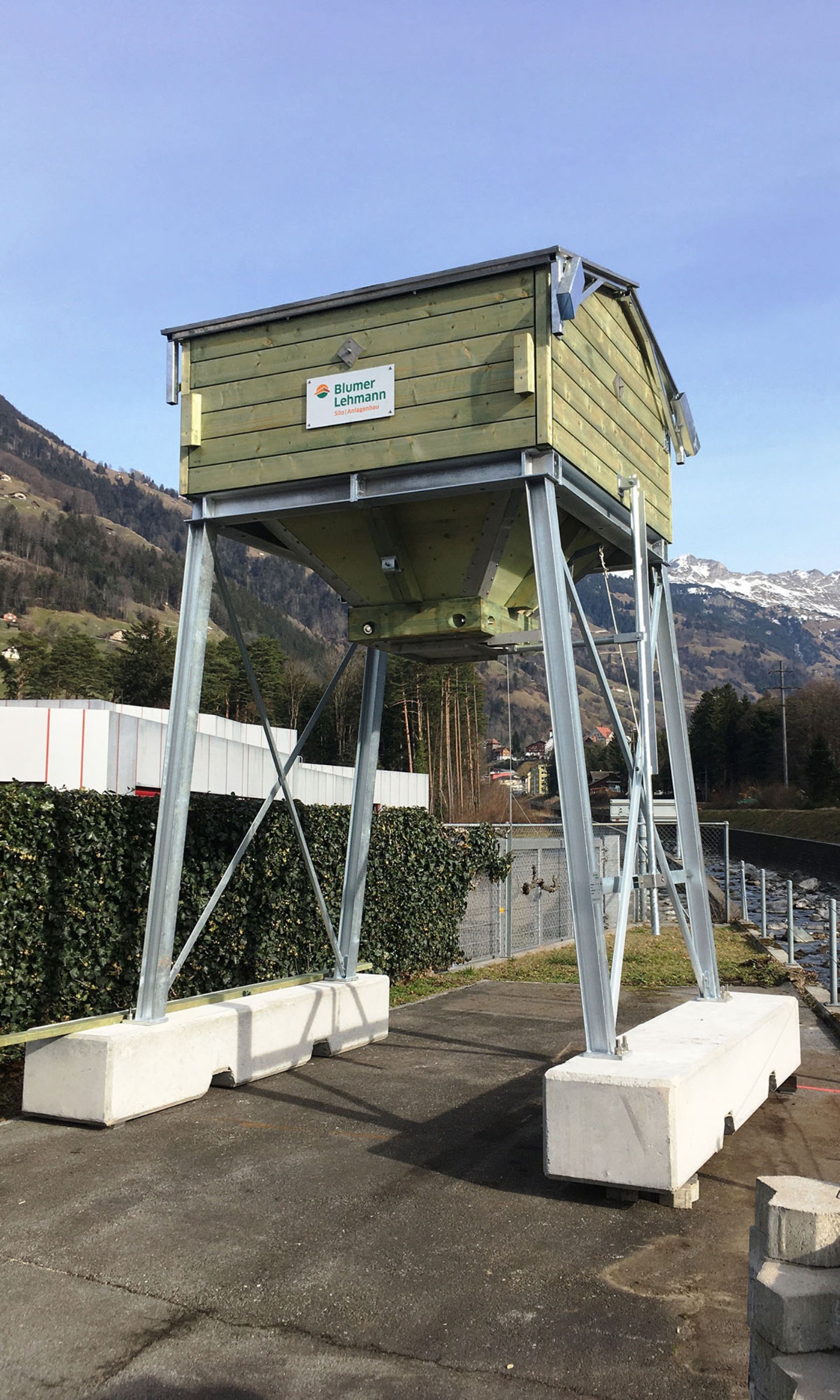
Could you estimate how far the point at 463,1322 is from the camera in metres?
4.71

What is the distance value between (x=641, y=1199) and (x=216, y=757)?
1312 inches

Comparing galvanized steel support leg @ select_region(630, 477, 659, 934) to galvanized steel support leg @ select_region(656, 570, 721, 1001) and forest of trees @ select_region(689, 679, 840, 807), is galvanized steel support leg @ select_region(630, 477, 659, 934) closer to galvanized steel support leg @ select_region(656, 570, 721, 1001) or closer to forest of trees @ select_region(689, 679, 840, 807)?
galvanized steel support leg @ select_region(656, 570, 721, 1001)

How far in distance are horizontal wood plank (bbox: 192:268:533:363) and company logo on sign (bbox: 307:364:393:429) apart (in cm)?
34

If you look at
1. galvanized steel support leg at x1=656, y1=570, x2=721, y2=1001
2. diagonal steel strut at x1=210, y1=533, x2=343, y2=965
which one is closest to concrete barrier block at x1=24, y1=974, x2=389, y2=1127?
diagonal steel strut at x1=210, y1=533, x2=343, y2=965

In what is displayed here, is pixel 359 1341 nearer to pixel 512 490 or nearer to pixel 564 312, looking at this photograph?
pixel 512 490

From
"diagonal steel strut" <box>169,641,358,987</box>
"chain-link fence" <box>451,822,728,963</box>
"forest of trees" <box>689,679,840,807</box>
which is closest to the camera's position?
"diagonal steel strut" <box>169,641,358,987</box>

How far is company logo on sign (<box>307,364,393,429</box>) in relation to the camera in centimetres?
835

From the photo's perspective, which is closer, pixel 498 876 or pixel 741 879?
pixel 498 876

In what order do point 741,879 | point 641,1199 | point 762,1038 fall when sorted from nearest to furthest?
point 641,1199 → point 762,1038 → point 741,879

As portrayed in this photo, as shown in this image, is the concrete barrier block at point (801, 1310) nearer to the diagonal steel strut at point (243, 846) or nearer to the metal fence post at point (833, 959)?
the diagonal steel strut at point (243, 846)

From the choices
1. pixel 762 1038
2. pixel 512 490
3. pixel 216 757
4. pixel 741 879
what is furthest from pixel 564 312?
pixel 216 757

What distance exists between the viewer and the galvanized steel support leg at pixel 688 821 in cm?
941

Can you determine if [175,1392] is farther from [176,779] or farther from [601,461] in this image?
[601,461]

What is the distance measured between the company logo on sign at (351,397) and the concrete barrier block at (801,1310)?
6.85m
